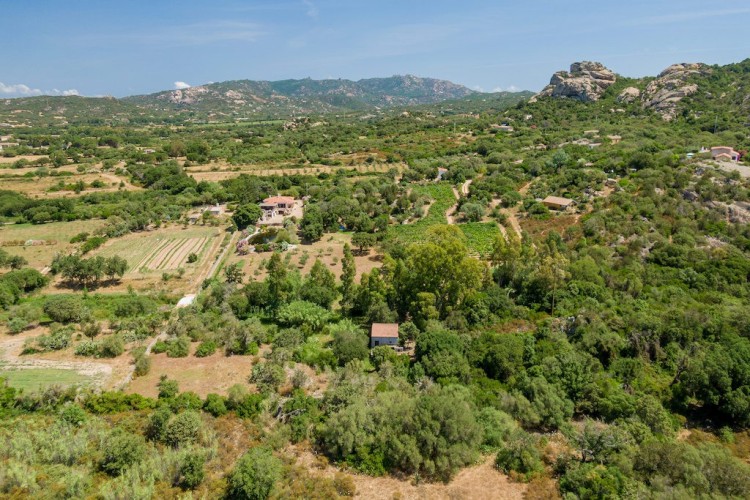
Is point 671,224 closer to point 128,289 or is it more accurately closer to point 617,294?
point 617,294

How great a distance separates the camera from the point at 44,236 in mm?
46969

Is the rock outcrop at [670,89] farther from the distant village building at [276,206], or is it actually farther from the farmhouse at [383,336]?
the farmhouse at [383,336]

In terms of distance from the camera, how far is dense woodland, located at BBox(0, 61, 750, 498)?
589 inches

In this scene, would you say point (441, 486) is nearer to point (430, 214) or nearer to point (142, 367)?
point (142, 367)

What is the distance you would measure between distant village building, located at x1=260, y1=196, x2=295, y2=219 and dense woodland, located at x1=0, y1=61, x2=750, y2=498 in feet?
15.2

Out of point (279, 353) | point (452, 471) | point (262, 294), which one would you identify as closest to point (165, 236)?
point (262, 294)

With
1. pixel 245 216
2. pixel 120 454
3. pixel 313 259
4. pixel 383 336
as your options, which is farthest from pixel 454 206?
pixel 120 454

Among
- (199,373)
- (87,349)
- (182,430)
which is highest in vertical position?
(182,430)

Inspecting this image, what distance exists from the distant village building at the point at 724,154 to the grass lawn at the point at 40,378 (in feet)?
224

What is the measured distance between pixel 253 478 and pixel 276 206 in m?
43.2

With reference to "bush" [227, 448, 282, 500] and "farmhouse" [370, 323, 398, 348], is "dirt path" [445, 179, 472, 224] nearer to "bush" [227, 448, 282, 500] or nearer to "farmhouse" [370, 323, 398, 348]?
"farmhouse" [370, 323, 398, 348]

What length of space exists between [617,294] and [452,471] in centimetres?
1891

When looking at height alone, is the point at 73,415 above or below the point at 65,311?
below

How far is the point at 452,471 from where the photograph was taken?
51.3 feet
